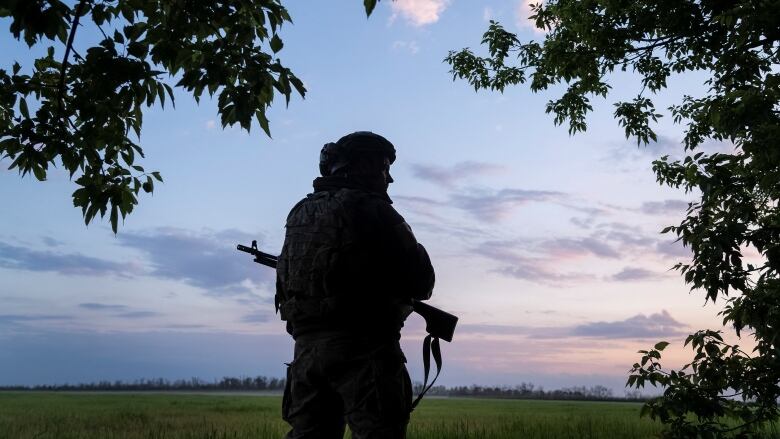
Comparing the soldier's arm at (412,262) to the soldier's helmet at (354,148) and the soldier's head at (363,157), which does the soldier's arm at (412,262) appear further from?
the soldier's helmet at (354,148)

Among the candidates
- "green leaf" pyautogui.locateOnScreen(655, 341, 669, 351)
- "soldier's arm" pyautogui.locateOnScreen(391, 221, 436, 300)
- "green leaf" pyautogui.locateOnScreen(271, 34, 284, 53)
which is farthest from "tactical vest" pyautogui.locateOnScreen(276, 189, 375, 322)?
"green leaf" pyautogui.locateOnScreen(655, 341, 669, 351)

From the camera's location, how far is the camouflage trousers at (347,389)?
14.6 feet

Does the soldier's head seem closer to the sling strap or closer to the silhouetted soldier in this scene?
the silhouetted soldier

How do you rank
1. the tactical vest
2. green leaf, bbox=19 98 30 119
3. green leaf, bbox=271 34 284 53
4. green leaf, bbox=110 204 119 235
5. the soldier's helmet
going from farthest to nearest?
green leaf, bbox=19 98 30 119, green leaf, bbox=110 204 119 235, green leaf, bbox=271 34 284 53, the soldier's helmet, the tactical vest

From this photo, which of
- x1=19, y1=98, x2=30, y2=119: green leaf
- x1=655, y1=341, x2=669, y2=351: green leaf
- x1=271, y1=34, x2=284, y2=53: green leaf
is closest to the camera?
x1=271, y1=34, x2=284, y2=53: green leaf

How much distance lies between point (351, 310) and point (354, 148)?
127 centimetres

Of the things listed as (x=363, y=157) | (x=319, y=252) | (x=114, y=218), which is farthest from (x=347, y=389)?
(x=114, y=218)

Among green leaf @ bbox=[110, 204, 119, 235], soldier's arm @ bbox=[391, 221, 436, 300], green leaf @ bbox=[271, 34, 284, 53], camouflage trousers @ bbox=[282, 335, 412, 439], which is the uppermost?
green leaf @ bbox=[271, 34, 284, 53]

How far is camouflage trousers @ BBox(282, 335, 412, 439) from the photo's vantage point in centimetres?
445

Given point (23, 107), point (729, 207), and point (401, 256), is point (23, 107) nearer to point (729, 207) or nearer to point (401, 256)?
point (401, 256)

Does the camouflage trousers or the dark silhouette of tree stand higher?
the dark silhouette of tree

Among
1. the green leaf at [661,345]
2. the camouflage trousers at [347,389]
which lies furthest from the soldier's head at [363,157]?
the green leaf at [661,345]

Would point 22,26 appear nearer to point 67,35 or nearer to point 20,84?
point 67,35

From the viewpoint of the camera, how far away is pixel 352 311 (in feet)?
15.1
